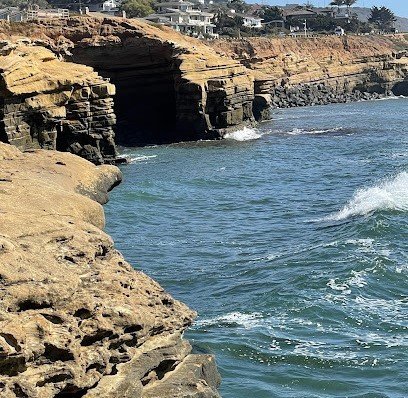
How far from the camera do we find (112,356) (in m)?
9.27

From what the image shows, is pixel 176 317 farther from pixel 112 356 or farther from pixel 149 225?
pixel 149 225

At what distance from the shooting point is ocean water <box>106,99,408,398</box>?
48.2 feet

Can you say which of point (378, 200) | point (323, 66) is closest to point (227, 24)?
point (323, 66)

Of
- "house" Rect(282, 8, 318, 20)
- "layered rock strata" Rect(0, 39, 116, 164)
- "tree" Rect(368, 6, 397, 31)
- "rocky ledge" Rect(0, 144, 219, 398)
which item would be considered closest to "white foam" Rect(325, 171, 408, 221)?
"layered rock strata" Rect(0, 39, 116, 164)

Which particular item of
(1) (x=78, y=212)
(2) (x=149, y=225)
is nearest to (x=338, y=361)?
(1) (x=78, y=212)

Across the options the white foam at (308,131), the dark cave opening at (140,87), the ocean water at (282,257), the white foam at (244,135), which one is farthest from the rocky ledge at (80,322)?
the white foam at (308,131)

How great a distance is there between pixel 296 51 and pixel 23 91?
75001mm

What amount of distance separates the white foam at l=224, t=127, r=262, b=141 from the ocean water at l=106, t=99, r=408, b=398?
7.03 meters

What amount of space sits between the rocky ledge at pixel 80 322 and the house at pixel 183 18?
11067 centimetres

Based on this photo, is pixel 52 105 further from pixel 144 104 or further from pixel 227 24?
pixel 227 24

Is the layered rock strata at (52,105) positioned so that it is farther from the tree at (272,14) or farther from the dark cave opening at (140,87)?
the tree at (272,14)

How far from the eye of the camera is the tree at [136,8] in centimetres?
12850

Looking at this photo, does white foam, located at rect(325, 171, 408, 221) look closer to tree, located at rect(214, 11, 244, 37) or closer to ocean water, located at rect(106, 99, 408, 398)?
ocean water, located at rect(106, 99, 408, 398)

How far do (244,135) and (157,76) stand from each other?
7334mm
